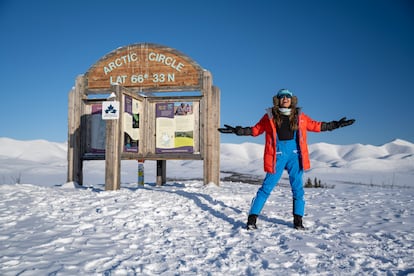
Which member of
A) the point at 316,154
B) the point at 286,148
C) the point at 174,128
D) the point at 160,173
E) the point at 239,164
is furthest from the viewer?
the point at 316,154

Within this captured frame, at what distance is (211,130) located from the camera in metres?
7.98

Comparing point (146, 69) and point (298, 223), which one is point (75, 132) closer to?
point (146, 69)

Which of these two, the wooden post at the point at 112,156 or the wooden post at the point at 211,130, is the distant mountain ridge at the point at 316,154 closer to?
the wooden post at the point at 211,130

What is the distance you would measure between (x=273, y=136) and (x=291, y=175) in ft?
1.82

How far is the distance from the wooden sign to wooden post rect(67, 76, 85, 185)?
42 centimetres

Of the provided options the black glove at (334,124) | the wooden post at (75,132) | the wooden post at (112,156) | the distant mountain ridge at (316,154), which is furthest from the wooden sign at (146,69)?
the distant mountain ridge at (316,154)

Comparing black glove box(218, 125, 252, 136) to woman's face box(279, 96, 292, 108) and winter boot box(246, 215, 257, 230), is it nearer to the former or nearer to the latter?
woman's face box(279, 96, 292, 108)

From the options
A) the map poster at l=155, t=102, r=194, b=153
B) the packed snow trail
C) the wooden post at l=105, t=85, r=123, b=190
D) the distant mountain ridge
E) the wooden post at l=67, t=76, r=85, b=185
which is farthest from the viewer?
the distant mountain ridge

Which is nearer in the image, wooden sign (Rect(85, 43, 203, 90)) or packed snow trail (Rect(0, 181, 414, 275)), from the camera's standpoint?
packed snow trail (Rect(0, 181, 414, 275))

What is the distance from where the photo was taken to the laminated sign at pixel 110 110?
6.84m

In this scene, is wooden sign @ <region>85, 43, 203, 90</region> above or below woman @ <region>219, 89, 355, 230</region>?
above

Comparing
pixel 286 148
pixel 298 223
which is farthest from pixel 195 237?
pixel 286 148

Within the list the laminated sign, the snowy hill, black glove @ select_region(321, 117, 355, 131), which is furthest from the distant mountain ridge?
black glove @ select_region(321, 117, 355, 131)

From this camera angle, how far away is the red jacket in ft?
12.8
